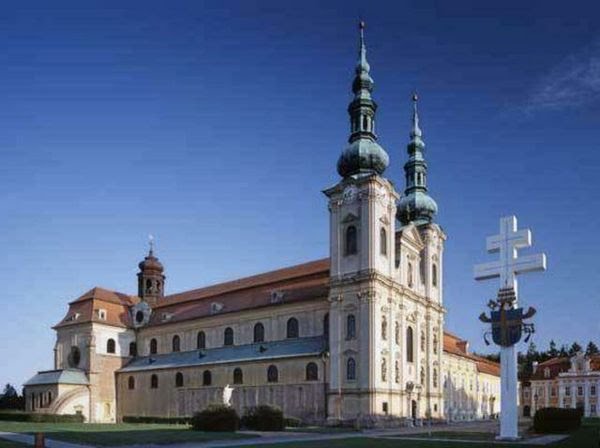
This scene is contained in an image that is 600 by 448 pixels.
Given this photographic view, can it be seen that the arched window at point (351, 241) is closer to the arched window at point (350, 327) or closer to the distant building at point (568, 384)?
the arched window at point (350, 327)

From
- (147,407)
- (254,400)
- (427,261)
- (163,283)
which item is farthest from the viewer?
(163,283)

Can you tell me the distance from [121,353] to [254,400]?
2294cm

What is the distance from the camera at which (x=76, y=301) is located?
73.4 meters

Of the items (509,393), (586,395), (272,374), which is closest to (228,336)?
(272,374)

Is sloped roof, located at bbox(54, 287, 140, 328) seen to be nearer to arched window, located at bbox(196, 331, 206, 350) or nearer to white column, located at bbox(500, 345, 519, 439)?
arched window, located at bbox(196, 331, 206, 350)

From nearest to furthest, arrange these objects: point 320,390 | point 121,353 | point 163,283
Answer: point 320,390 < point 121,353 < point 163,283

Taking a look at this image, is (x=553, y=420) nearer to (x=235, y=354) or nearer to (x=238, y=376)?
(x=238, y=376)

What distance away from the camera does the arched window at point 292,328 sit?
54969mm

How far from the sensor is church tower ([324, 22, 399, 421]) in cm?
4762

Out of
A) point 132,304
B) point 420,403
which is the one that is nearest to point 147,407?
point 132,304

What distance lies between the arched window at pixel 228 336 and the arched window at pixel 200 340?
10.4 ft

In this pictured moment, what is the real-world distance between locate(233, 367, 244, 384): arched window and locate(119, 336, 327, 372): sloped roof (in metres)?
0.84

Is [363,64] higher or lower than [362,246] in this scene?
higher

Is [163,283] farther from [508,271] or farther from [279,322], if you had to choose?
Answer: [508,271]
